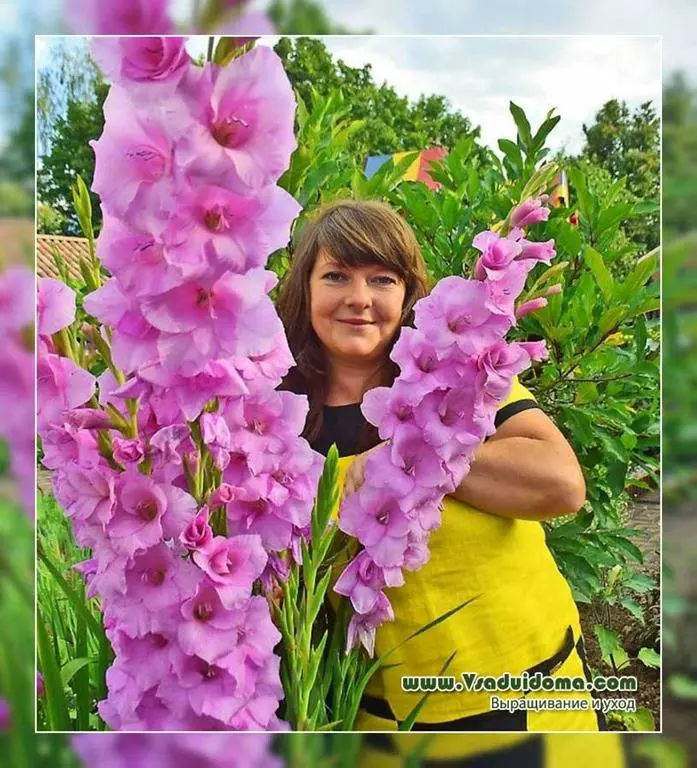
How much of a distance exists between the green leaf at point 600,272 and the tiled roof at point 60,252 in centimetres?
71

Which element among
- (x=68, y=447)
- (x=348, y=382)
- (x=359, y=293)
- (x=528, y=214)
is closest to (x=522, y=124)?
(x=528, y=214)

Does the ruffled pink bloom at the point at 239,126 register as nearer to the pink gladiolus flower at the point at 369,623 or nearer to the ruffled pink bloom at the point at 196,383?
the ruffled pink bloom at the point at 196,383

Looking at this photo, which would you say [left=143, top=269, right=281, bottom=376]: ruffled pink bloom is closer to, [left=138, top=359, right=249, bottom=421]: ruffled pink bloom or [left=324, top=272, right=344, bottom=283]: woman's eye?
[left=138, top=359, right=249, bottom=421]: ruffled pink bloom

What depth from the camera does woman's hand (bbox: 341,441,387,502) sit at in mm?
1141

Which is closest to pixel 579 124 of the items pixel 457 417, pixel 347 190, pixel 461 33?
pixel 461 33

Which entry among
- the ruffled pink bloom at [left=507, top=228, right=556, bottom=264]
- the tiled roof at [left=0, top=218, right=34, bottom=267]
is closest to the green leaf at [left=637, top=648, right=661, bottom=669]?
the ruffled pink bloom at [left=507, top=228, right=556, bottom=264]

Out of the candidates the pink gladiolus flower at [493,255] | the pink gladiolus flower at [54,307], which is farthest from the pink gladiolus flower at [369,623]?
the pink gladiolus flower at [54,307]

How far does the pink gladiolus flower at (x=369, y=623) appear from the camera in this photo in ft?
3.75

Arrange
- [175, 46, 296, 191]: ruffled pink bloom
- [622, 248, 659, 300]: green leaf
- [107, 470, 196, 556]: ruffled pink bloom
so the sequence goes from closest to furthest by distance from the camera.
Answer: [175, 46, 296, 191]: ruffled pink bloom < [107, 470, 196, 556]: ruffled pink bloom < [622, 248, 659, 300]: green leaf

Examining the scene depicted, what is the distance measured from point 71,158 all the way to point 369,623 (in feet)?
2.57

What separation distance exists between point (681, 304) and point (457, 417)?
15.1 inches

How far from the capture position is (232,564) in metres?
1.09

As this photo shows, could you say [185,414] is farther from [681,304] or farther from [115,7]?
[681,304]

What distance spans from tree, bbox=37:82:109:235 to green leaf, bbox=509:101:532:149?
58 cm
